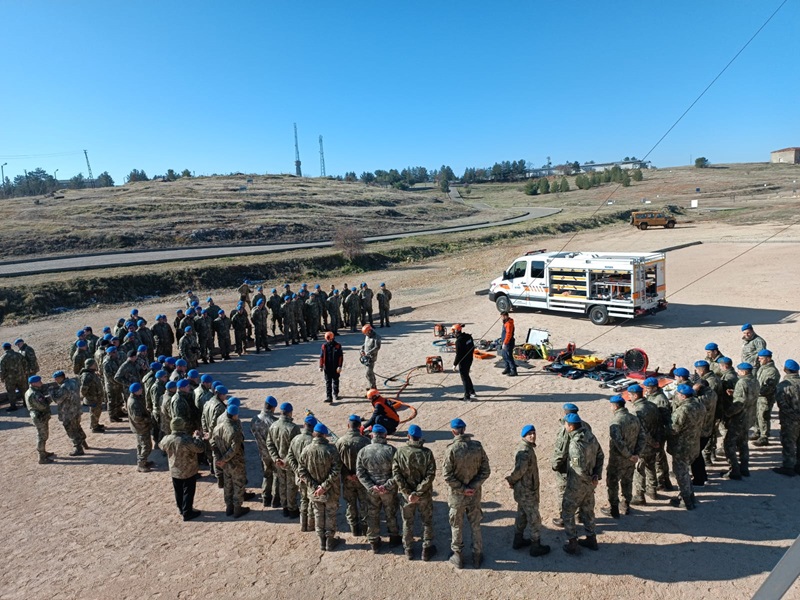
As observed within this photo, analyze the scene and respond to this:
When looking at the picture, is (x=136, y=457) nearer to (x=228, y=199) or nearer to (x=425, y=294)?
(x=425, y=294)

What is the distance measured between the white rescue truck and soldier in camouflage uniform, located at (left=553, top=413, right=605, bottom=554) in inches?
460

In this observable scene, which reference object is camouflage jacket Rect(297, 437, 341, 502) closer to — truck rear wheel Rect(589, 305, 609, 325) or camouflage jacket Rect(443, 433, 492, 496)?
camouflage jacket Rect(443, 433, 492, 496)

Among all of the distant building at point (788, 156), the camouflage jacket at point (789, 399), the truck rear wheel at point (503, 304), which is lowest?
the truck rear wheel at point (503, 304)

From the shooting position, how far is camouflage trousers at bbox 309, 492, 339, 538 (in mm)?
7062

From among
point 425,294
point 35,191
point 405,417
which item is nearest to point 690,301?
point 425,294

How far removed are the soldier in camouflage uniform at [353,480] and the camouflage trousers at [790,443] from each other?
6350 millimetres

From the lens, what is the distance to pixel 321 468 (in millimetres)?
6980

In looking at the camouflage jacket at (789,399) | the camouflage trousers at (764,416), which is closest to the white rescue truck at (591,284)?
the camouflage trousers at (764,416)

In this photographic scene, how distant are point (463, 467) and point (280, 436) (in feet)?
8.99

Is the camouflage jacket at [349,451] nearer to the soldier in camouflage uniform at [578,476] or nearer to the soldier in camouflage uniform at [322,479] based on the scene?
the soldier in camouflage uniform at [322,479]

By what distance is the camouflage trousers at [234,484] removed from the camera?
26.4ft

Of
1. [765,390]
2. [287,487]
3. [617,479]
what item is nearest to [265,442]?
[287,487]

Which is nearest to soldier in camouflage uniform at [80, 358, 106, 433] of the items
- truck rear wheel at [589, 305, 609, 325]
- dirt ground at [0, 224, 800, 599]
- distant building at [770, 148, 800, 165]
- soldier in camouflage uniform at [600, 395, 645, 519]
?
dirt ground at [0, 224, 800, 599]

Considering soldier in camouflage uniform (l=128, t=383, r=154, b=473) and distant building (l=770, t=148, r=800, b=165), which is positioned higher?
distant building (l=770, t=148, r=800, b=165)
